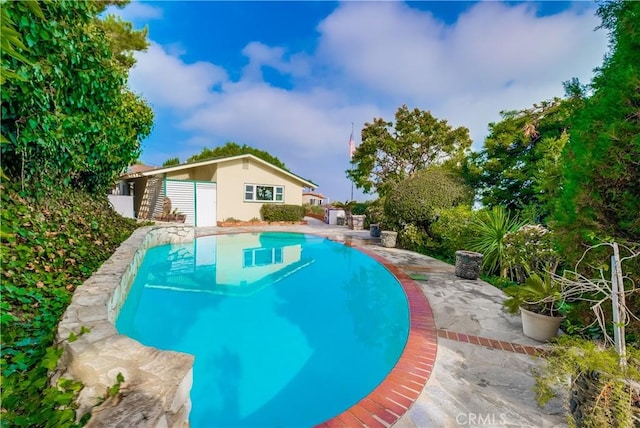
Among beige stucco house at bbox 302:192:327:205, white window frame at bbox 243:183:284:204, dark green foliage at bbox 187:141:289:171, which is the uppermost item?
dark green foliage at bbox 187:141:289:171

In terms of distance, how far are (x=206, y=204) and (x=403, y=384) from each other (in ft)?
51.5

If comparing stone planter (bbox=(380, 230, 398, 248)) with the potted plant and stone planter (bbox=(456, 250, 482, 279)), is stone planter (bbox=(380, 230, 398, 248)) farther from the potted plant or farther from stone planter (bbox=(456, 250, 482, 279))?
the potted plant

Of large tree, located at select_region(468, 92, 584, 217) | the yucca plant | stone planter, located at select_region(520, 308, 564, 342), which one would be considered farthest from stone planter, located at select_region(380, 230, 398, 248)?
stone planter, located at select_region(520, 308, 564, 342)

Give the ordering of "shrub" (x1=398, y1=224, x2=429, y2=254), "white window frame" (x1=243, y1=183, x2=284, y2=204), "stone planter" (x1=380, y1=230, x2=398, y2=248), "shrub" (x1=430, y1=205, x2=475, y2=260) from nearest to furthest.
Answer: "shrub" (x1=430, y1=205, x2=475, y2=260)
"shrub" (x1=398, y1=224, x2=429, y2=254)
"stone planter" (x1=380, y1=230, x2=398, y2=248)
"white window frame" (x1=243, y1=183, x2=284, y2=204)

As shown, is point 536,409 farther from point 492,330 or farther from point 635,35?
point 635,35

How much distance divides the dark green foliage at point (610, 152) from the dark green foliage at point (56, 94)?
6724 mm

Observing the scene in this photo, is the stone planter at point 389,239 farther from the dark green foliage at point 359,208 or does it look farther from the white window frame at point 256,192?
the white window frame at point 256,192

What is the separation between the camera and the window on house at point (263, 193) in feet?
57.4

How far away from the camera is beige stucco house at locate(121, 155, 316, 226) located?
15438mm

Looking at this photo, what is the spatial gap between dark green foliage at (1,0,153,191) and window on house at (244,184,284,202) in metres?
10.9

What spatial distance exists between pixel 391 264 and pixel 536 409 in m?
5.35

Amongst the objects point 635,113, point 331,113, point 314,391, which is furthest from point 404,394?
point 331,113

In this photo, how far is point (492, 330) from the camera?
3896 mm

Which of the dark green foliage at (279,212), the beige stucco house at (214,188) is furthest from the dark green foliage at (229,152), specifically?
the dark green foliage at (279,212)
